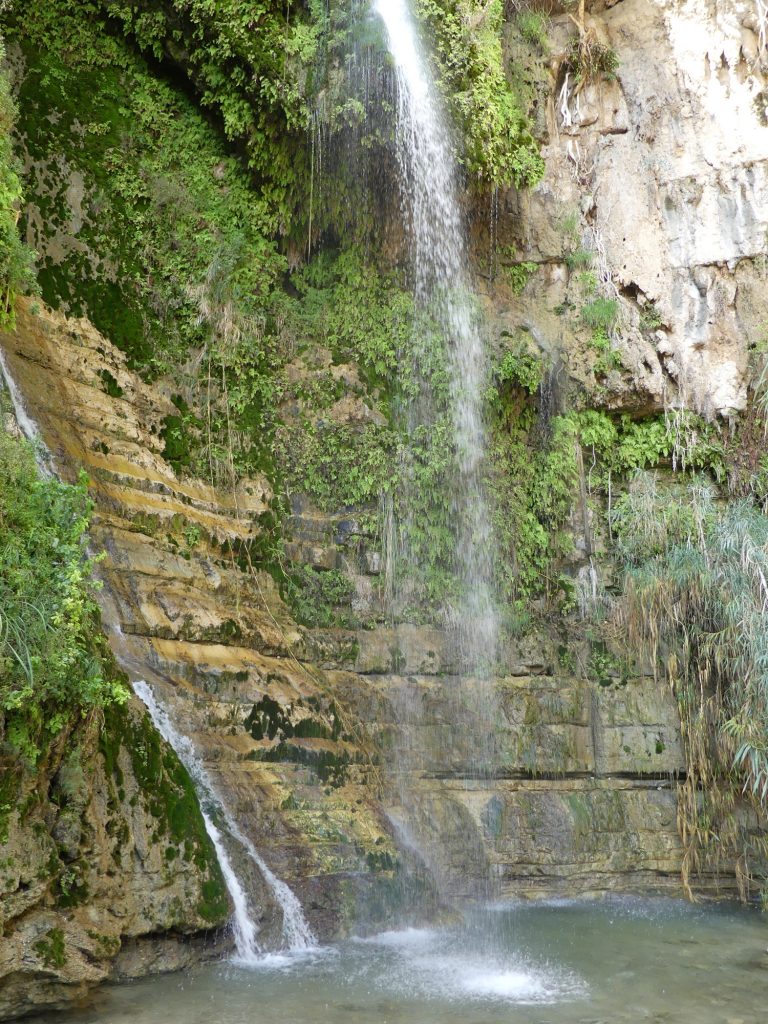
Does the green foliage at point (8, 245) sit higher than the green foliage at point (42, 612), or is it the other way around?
the green foliage at point (8, 245)

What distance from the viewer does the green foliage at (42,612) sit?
15.4ft

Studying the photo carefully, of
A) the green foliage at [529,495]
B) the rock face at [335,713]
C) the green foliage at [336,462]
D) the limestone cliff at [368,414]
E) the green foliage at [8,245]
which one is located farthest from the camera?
the green foliage at [529,495]

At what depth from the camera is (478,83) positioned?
10.2 m

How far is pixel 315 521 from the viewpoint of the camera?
9555 mm

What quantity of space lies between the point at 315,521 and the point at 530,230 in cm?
478

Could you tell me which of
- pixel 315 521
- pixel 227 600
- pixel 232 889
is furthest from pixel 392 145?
pixel 232 889

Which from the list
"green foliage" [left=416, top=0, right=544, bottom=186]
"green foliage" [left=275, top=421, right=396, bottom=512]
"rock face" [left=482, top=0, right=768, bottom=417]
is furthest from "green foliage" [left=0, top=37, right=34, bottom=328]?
"rock face" [left=482, top=0, right=768, bottom=417]

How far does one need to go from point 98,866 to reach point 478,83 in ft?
29.1

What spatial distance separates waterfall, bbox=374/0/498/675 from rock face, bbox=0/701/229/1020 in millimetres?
4237

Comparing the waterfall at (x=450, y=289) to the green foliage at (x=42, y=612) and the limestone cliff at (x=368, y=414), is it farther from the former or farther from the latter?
the green foliage at (x=42, y=612)

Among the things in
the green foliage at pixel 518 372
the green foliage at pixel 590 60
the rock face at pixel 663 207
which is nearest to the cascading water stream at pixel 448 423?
the green foliage at pixel 518 372

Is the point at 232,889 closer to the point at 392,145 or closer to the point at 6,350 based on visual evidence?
the point at 6,350

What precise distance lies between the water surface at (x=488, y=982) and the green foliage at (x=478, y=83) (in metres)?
7.89

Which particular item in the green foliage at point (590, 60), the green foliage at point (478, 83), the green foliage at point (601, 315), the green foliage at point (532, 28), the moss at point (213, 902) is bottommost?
the moss at point (213, 902)
